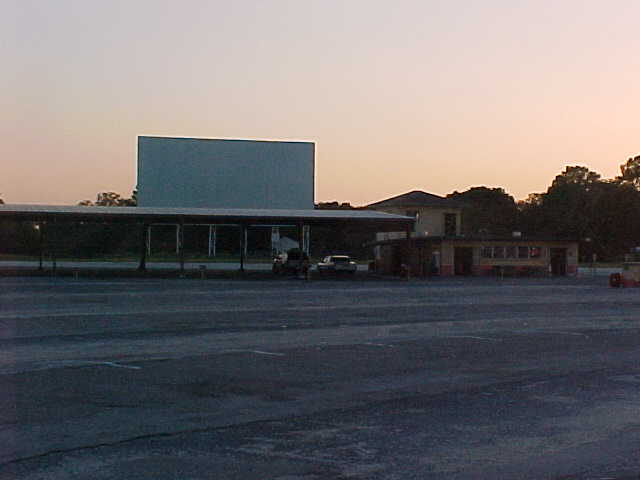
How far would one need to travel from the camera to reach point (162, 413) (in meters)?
11.4

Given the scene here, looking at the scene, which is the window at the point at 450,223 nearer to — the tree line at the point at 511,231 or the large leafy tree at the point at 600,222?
the tree line at the point at 511,231

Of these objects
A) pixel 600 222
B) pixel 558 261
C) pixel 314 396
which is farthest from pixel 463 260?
pixel 314 396

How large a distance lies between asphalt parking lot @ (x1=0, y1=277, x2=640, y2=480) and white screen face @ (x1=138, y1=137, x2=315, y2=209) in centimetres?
4580

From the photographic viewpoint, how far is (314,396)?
42.7 ft

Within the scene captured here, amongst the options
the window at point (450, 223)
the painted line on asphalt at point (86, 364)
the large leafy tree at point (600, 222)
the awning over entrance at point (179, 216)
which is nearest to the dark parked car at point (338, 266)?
the awning over entrance at point (179, 216)

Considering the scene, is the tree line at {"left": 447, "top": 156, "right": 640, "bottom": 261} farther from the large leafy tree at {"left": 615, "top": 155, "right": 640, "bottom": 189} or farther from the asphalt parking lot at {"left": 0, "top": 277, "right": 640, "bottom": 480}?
the asphalt parking lot at {"left": 0, "top": 277, "right": 640, "bottom": 480}

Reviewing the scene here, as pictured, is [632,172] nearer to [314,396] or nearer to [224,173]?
[224,173]

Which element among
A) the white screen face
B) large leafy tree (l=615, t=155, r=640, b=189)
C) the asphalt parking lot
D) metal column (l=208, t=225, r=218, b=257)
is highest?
large leafy tree (l=615, t=155, r=640, b=189)

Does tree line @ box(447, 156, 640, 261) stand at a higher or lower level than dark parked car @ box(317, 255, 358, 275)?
higher

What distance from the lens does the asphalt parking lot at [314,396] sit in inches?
352

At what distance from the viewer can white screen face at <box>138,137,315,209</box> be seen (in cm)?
7344

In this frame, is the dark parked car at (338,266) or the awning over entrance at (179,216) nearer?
the awning over entrance at (179,216)

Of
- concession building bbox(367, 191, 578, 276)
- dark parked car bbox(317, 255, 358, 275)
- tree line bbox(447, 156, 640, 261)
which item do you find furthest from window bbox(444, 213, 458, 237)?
dark parked car bbox(317, 255, 358, 275)

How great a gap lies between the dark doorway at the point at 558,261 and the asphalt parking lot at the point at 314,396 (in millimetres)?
42119
